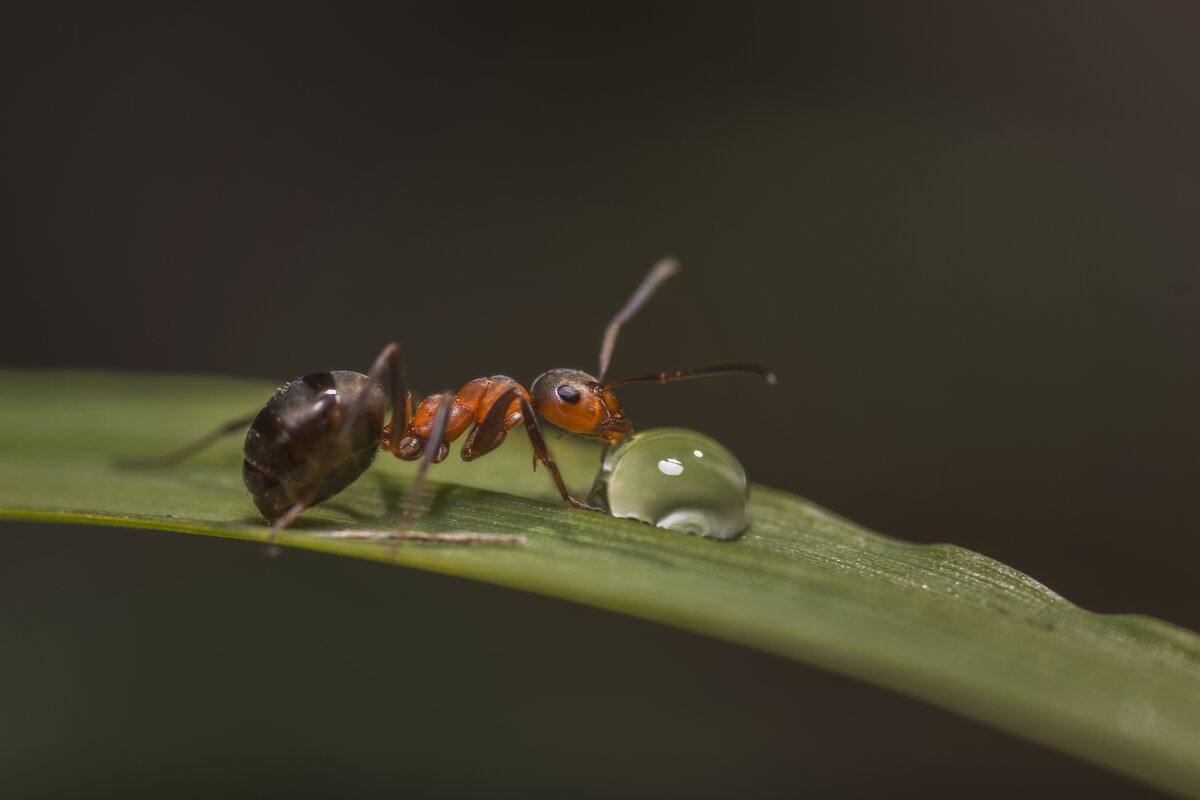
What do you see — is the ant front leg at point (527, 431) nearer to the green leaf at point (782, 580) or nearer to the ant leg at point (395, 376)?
the green leaf at point (782, 580)

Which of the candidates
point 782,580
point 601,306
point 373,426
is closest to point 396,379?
point 373,426

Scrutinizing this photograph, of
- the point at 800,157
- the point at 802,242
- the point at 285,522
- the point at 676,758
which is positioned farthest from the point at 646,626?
the point at 800,157

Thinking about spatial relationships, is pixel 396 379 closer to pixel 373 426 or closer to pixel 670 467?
Result: pixel 373 426

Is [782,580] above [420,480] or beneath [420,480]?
above

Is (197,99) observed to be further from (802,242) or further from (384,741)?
(384,741)

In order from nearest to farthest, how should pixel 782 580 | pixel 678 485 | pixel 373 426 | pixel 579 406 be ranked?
pixel 782 580 → pixel 678 485 → pixel 373 426 → pixel 579 406

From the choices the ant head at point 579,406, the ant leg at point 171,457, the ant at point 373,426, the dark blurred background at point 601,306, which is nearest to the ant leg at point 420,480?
the ant at point 373,426

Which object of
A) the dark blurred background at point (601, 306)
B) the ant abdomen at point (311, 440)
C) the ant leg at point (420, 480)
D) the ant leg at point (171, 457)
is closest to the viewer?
the ant leg at point (420, 480)
